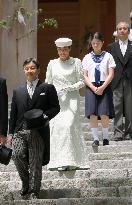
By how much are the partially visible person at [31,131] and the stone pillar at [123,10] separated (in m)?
11.2

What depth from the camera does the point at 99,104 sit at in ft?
→ 37.2

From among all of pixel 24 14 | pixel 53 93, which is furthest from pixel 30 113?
pixel 24 14

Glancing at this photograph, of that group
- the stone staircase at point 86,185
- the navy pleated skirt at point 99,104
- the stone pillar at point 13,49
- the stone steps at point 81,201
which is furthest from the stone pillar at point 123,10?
the stone steps at point 81,201

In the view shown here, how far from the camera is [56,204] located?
782 cm

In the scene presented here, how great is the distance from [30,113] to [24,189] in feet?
2.93

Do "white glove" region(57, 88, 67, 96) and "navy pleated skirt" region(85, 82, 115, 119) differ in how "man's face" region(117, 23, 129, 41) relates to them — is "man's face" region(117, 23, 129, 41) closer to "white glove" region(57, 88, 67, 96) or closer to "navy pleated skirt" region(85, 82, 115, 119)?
"navy pleated skirt" region(85, 82, 115, 119)

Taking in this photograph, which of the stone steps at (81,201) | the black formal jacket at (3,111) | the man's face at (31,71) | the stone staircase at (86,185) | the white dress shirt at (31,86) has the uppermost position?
the man's face at (31,71)

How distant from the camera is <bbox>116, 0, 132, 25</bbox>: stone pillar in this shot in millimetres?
19625

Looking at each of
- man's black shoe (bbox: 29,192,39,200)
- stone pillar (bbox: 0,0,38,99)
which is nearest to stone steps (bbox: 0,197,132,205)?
man's black shoe (bbox: 29,192,39,200)

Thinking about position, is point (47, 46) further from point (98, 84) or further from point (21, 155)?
point (21, 155)

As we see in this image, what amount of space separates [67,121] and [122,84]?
10.1 ft

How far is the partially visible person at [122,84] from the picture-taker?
12297 millimetres

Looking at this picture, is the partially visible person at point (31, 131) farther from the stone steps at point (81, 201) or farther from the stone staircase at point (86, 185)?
the stone steps at point (81, 201)

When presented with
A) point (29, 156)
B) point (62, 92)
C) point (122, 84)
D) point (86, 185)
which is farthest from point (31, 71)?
point (122, 84)
